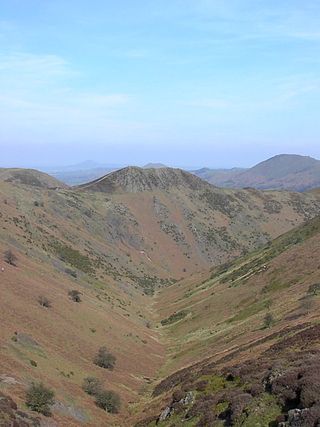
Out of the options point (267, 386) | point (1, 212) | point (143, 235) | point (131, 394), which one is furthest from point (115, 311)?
point (143, 235)

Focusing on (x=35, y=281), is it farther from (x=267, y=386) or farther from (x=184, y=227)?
(x=184, y=227)

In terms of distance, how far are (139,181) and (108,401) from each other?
143311 mm

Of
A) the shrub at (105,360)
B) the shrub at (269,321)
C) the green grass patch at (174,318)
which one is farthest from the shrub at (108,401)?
the green grass patch at (174,318)

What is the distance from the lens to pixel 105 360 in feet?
153

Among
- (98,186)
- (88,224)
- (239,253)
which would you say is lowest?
(239,253)

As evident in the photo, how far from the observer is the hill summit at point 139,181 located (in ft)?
572

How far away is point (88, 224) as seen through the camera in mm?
134625

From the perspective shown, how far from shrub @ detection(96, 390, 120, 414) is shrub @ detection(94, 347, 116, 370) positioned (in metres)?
9.12

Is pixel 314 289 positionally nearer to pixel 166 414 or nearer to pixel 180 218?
pixel 166 414

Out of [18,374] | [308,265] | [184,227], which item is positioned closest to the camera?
[18,374]

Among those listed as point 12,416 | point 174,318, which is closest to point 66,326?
point 12,416

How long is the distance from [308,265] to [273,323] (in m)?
23.6

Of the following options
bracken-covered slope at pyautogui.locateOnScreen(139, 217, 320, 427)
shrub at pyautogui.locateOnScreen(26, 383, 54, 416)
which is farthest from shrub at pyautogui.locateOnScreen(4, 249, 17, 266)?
shrub at pyautogui.locateOnScreen(26, 383, 54, 416)

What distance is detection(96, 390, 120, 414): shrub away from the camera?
36.4 metres
